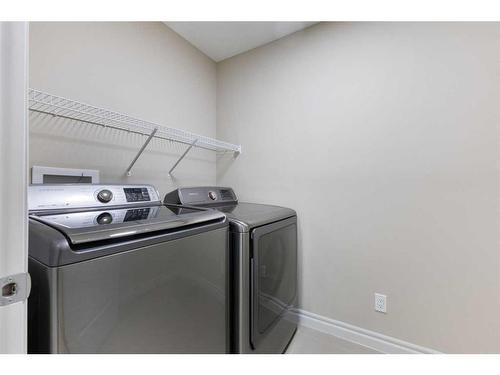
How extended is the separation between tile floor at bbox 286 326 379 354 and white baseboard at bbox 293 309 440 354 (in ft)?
0.11

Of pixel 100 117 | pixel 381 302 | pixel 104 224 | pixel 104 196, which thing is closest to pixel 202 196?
pixel 104 196

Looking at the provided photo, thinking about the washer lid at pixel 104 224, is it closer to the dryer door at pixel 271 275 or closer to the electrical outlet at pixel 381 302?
the dryer door at pixel 271 275

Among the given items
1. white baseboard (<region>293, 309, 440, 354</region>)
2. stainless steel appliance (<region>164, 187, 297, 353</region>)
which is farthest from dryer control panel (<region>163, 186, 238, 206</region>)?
white baseboard (<region>293, 309, 440, 354</region>)

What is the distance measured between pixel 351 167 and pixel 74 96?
6.00 ft

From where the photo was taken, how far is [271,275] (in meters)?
1.44

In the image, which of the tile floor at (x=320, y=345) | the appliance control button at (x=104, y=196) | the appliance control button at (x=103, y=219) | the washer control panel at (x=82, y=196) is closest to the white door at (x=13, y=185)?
the appliance control button at (x=103, y=219)

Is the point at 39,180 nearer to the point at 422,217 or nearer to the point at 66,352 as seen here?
the point at 66,352

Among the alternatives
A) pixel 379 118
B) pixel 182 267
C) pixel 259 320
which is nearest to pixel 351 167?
pixel 379 118

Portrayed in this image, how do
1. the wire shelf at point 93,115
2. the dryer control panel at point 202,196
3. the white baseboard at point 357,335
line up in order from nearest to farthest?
the wire shelf at point 93,115, the white baseboard at point 357,335, the dryer control panel at point 202,196

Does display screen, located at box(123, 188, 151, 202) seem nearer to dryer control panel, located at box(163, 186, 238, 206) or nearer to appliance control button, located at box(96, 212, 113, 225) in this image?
dryer control panel, located at box(163, 186, 238, 206)

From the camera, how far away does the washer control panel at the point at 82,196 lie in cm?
101

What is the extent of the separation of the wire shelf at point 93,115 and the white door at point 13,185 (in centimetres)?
74

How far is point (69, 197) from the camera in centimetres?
109

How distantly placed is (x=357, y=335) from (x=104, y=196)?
6.17 ft
